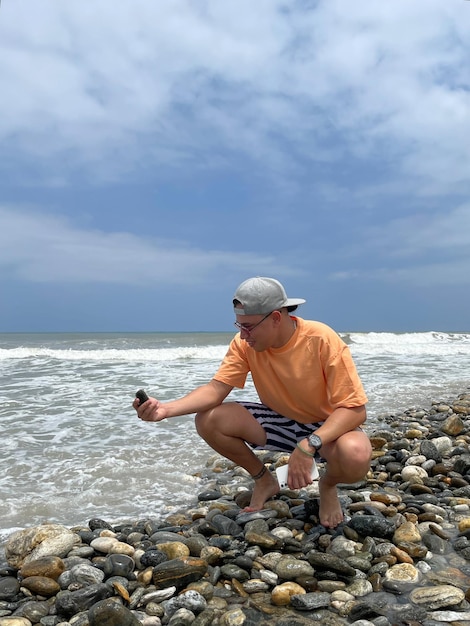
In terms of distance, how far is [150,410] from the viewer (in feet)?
11.1

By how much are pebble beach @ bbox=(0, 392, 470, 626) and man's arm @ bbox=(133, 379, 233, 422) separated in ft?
2.53

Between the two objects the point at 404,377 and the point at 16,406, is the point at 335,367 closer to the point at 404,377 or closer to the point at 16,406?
the point at 16,406

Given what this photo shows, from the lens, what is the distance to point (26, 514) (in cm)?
437

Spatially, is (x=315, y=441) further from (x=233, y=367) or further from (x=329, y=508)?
(x=233, y=367)

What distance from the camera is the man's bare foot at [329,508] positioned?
3500mm

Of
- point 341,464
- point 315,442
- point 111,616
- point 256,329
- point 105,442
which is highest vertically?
point 256,329

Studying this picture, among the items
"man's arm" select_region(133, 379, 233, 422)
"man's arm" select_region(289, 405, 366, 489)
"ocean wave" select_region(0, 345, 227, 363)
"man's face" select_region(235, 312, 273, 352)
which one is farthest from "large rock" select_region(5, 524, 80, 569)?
"ocean wave" select_region(0, 345, 227, 363)

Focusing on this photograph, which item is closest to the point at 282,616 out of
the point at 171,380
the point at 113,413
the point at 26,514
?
the point at 26,514

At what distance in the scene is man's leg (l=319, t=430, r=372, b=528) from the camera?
3.20m

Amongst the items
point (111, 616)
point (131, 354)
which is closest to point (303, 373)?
point (111, 616)

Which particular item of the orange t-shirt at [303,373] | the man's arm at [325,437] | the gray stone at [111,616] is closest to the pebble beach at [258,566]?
the gray stone at [111,616]

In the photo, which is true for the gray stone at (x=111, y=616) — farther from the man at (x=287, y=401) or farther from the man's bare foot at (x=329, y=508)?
the man's bare foot at (x=329, y=508)

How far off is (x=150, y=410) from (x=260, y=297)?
101cm

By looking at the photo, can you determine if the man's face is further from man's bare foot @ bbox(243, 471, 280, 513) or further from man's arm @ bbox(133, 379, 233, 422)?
man's bare foot @ bbox(243, 471, 280, 513)
